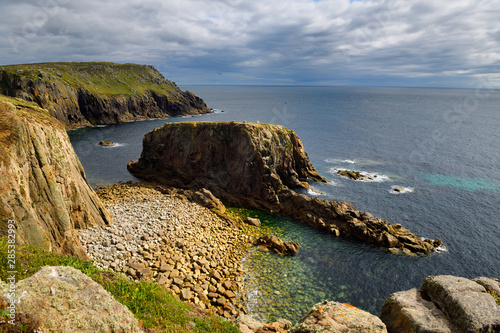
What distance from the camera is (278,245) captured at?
105 ft

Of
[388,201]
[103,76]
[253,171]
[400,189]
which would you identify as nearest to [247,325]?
[253,171]

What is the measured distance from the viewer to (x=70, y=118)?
380 ft

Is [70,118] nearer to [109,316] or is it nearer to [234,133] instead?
[234,133]

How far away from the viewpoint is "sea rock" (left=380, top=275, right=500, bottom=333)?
44.8ft

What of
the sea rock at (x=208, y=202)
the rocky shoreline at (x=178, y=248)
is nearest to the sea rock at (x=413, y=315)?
the rocky shoreline at (x=178, y=248)

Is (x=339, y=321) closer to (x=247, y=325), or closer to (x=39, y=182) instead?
(x=247, y=325)

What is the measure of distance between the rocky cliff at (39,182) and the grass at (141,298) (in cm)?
305

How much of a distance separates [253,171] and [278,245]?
19177 mm

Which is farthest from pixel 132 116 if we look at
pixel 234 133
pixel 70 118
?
pixel 234 133

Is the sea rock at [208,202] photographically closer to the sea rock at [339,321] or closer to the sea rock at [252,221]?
the sea rock at [252,221]

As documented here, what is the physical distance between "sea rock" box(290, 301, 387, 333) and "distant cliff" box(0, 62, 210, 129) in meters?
127

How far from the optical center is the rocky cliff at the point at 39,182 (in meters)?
15.6

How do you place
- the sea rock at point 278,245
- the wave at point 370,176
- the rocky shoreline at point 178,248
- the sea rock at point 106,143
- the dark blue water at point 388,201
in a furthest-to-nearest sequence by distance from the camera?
the sea rock at point 106,143, the wave at point 370,176, the sea rock at point 278,245, the dark blue water at point 388,201, the rocky shoreline at point 178,248

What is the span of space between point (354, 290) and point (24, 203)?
28997mm
